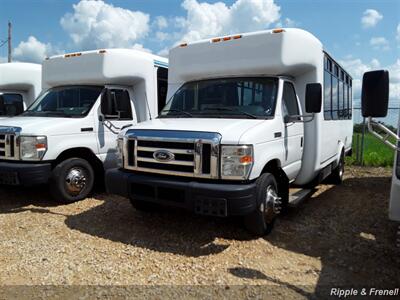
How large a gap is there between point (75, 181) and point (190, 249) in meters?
2.95

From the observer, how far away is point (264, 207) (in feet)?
14.8

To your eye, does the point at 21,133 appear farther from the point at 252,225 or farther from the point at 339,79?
the point at 339,79

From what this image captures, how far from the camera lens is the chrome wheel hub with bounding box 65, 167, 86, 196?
6340mm

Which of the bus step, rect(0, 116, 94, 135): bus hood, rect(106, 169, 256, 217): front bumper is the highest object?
rect(0, 116, 94, 135): bus hood

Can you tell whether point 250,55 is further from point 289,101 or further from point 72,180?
point 72,180

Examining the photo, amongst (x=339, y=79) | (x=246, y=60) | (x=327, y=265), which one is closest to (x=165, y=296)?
(x=327, y=265)

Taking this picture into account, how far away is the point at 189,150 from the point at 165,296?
64.9 inches

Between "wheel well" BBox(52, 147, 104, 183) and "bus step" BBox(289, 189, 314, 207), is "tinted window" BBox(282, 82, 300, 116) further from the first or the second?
"wheel well" BBox(52, 147, 104, 183)

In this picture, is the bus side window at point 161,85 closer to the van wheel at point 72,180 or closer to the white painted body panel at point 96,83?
the white painted body panel at point 96,83

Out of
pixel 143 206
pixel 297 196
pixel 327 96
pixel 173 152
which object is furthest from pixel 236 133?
pixel 327 96

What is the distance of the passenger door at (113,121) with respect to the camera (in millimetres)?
6823

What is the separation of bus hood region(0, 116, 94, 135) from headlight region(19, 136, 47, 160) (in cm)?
9

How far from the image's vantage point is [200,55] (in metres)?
5.72

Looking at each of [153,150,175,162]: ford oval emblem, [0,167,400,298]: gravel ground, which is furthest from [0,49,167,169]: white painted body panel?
[153,150,175,162]: ford oval emblem
